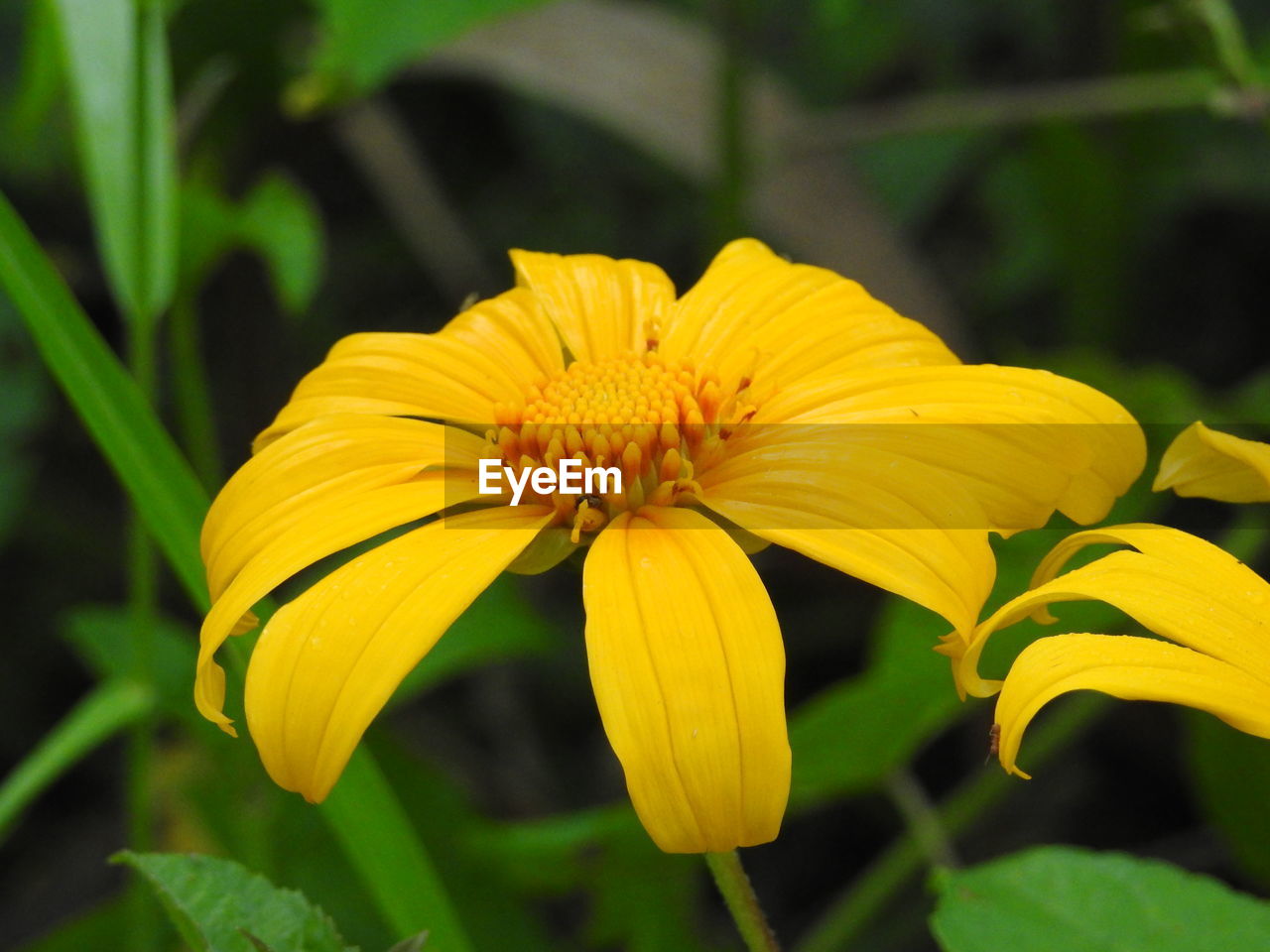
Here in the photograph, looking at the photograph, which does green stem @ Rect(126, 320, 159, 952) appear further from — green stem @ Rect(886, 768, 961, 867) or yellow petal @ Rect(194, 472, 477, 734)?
green stem @ Rect(886, 768, 961, 867)

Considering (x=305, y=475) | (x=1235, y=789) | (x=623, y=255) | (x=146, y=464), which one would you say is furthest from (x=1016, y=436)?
(x=623, y=255)

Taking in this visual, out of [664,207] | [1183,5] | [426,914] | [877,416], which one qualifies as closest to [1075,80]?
[1183,5]

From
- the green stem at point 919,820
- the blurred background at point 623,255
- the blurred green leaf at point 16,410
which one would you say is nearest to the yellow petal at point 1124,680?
the blurred background at point 623,255

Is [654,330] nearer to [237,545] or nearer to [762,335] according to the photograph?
[762,335]

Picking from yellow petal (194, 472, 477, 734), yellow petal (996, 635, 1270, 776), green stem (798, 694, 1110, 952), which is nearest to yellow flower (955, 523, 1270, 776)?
yellow petal (996, 635, 1270, 776)

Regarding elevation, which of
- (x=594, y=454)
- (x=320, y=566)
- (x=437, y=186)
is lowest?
(x=320, y=566)

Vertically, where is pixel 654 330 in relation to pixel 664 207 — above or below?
above

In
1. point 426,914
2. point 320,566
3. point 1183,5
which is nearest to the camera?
point 426,914
